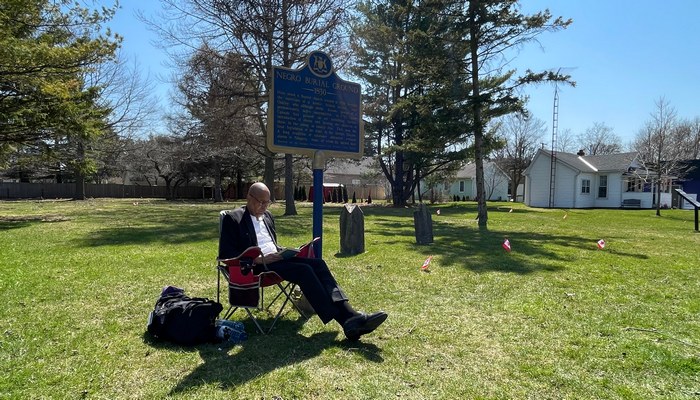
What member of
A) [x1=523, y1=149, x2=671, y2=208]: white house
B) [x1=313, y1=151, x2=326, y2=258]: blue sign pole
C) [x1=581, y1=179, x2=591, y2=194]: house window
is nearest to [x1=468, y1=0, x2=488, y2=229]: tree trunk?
[x1=313, y1=151, x2=326, y2=258]: blue sign pole

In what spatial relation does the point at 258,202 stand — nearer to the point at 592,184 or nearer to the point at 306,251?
the point at 306,251

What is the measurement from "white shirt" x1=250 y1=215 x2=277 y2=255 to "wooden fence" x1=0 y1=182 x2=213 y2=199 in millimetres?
43321

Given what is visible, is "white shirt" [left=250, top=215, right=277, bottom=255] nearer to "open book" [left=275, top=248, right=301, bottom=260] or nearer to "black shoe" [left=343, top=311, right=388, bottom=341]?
"open book" [left=275, top=248, right=301, bottom=260]

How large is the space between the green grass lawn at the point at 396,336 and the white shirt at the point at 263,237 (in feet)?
2.61

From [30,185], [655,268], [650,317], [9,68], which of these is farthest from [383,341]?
[30,185]

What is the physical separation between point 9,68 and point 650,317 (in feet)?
53.1

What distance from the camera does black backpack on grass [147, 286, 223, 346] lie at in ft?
12.8

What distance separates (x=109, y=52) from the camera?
14.5 metres

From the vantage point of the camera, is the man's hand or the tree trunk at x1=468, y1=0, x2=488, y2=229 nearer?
the man's hand

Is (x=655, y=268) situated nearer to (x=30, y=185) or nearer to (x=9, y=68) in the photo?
(x=9, y=68)

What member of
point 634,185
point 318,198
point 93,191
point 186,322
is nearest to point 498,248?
point 318,198

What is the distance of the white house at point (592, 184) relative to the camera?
3350 cm

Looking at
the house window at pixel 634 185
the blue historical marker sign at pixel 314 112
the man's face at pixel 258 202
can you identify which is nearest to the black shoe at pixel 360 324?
the man's face at pixel 258 202

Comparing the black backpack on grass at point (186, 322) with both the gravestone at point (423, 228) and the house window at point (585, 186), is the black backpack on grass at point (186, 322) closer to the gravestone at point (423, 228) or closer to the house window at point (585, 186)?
the gravestone at point (423, 228)
